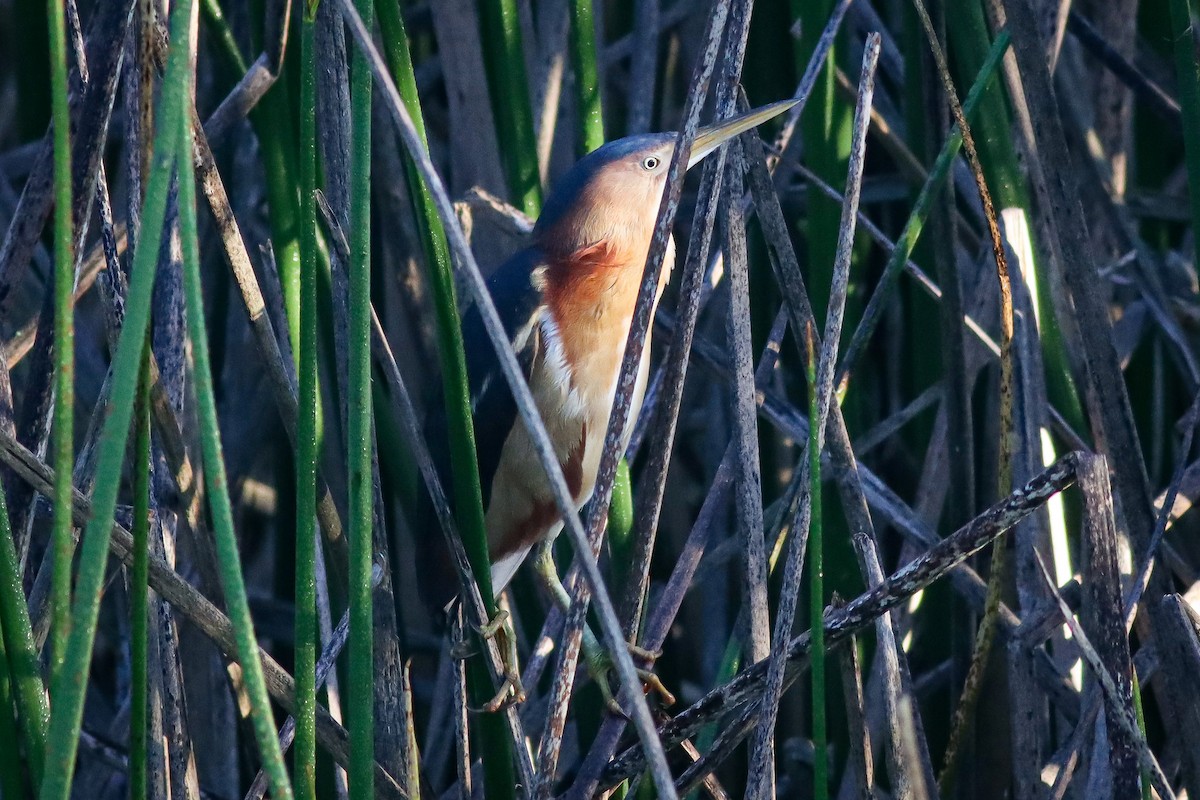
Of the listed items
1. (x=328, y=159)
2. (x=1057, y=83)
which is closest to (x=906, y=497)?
(x=1057, y=83)

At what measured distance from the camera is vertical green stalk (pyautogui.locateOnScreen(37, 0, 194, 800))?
68 centimetres

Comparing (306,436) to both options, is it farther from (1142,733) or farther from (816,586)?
(1142,733)

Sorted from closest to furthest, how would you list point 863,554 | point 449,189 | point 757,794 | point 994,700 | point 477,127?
point 757,794
point 863,554
point 994,700
point 477,127
point 449,189

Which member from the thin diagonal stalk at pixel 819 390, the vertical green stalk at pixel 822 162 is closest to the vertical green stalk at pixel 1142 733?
the thin diagonal stalk at pixel 819 390

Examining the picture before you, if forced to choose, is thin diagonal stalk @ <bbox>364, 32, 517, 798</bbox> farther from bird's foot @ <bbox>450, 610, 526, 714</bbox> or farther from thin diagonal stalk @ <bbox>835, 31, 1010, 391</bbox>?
thin diagonal stalk @ <bbox>835, 31, 1010, 391</bbox>

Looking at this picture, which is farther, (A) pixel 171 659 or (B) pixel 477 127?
(B) pixel 477 127

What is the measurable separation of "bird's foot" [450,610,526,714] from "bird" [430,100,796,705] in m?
0.29

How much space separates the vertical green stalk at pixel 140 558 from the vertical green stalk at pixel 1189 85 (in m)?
1.00

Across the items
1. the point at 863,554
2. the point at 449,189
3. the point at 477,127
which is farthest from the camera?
the point at 449,189

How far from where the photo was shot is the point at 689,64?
2191 millimetres

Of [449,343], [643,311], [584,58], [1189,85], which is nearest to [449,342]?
[449,343]

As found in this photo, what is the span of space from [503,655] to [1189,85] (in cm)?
99

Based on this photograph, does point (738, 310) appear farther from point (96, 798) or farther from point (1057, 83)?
point (96, 798)

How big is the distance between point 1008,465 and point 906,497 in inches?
32.2
